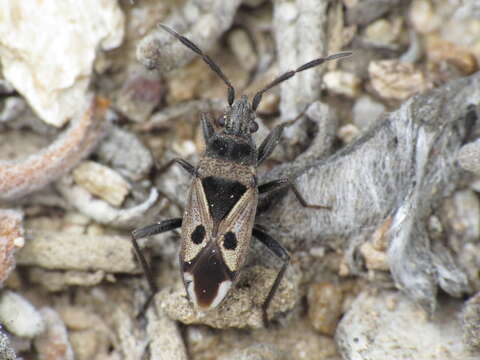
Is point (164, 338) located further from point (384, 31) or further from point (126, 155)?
point (384, 31)

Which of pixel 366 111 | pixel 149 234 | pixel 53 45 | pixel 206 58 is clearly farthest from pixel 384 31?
pixel 53 45

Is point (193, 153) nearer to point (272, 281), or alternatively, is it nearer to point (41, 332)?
point (272, 281)

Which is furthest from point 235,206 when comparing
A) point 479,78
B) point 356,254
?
point 479,78

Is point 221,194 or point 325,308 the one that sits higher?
point 221,194

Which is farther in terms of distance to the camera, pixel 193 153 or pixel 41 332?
pixel 193 153

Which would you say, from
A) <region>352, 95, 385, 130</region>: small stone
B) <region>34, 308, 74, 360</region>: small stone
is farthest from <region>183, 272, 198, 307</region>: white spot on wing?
<region>352, 95, 385, 130</region>: small stone
